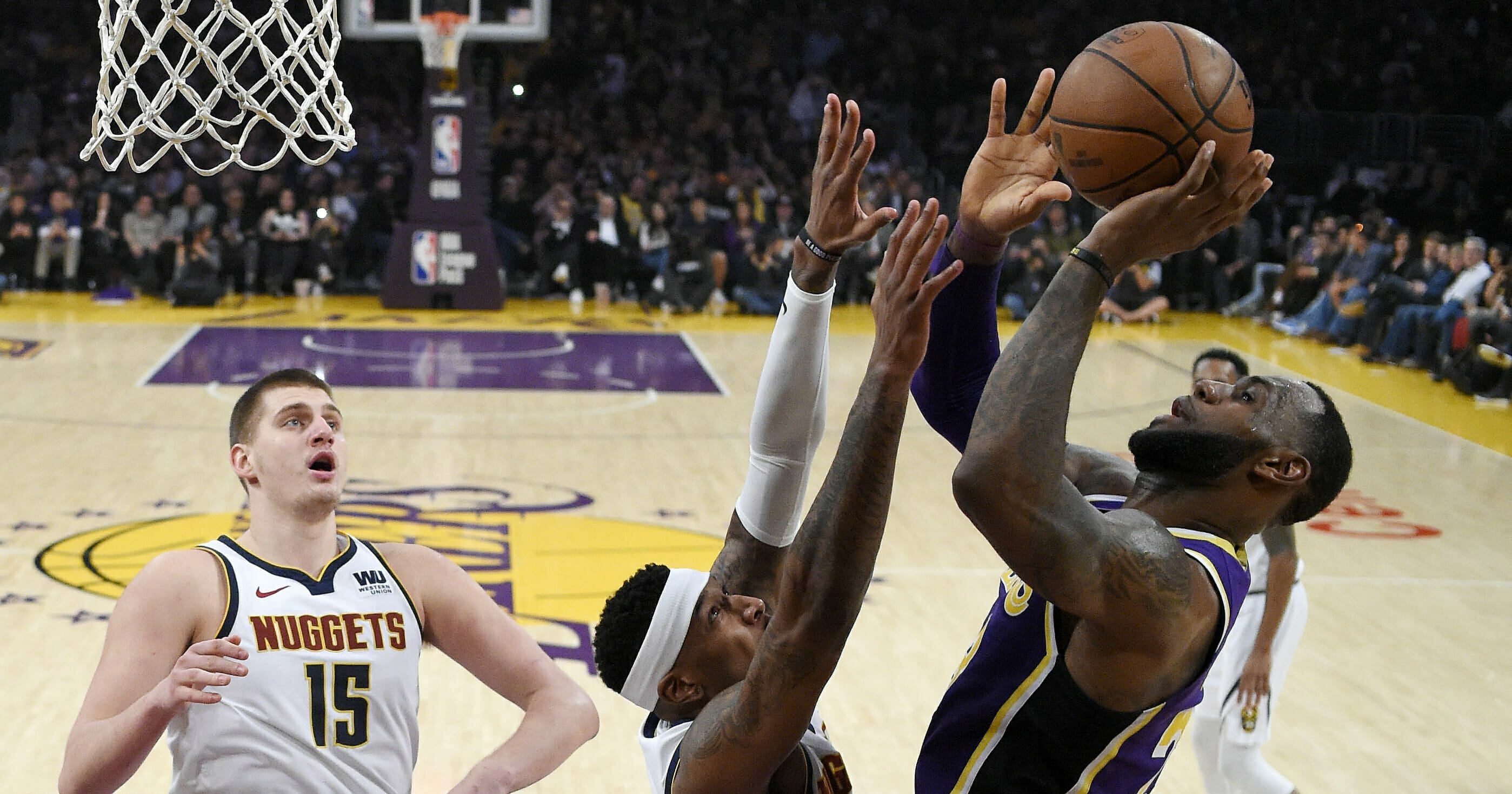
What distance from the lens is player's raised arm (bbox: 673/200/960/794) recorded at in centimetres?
204

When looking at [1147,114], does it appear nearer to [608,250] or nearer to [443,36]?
[443,36]

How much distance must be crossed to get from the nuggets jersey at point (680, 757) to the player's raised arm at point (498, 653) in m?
0.47

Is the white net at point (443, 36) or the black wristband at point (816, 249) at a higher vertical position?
the white net at point (443, 36)

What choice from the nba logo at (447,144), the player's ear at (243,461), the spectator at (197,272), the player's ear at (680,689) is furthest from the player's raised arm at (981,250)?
the spectator at (197,272)

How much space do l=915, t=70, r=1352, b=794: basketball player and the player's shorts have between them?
6.86 feet

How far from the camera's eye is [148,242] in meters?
17.8

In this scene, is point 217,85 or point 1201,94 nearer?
point 1201,94

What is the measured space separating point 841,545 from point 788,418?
28.1 inches

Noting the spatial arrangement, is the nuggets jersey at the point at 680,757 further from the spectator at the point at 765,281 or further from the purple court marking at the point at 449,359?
the spectator at the point at 765,281

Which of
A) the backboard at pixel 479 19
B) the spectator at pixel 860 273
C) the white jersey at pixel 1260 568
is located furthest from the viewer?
the spectator at pixel 860 273

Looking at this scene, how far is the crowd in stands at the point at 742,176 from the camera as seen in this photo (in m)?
17.7

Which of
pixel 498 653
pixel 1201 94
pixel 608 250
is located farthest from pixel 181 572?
pixel 608 250

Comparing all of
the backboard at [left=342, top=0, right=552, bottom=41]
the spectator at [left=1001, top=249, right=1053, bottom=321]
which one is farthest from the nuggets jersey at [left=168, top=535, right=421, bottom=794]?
the spectator at [left=1001, top=249, right=1053, bottom=321]

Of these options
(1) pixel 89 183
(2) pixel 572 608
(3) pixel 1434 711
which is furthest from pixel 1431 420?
(1) pixel 89 183
